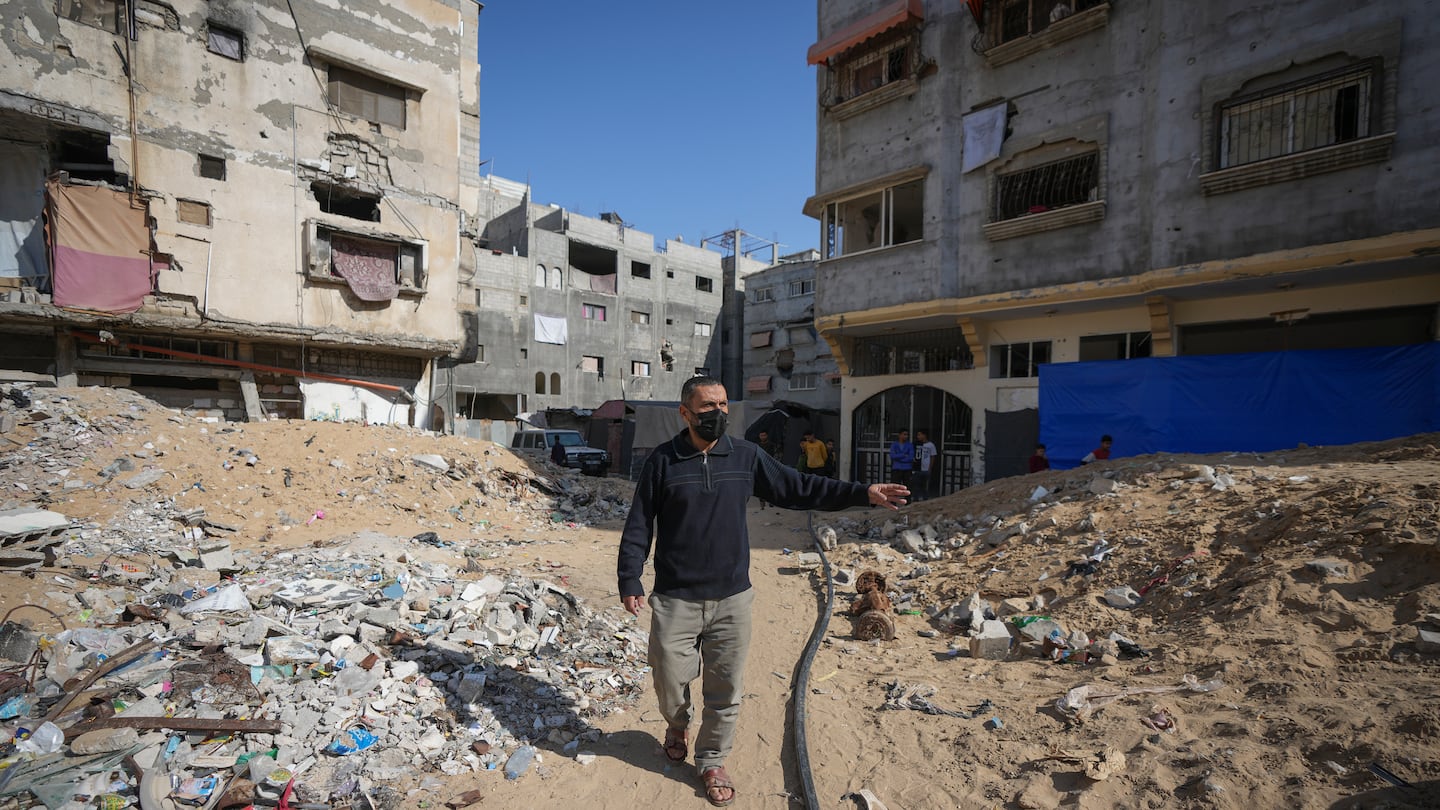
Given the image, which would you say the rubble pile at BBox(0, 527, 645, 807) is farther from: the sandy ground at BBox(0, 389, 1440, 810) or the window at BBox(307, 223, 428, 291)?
the window at BBox(307, 223, 428, 291)

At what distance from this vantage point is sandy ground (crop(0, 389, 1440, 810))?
308 cm

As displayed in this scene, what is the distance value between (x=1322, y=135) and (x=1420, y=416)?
15.0ft

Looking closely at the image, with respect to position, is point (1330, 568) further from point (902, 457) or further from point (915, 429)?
point (915, 429)

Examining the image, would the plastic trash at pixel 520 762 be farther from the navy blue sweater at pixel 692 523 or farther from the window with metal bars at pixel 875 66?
the window with metal bars at pixel 875 66

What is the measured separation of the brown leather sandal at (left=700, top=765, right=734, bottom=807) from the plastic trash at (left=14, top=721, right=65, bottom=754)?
10.4 ft

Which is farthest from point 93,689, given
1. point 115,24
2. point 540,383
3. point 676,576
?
point 540,383

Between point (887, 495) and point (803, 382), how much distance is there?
117ft

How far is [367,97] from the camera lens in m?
18.7

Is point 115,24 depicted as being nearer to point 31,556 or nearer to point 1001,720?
point 31,556

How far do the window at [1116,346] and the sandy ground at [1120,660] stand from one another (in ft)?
14.5

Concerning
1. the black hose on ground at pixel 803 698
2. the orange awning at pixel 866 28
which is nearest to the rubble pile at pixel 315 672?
the black hose on ground at pixel 803 698

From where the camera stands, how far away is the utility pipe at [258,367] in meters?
15.0

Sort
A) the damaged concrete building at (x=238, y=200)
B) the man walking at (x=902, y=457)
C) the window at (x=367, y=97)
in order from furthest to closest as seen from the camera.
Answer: the window at (x=367, y=97) → the damaged concrete building at (x=238, y=200) → the man walking at (x=902, y=457)

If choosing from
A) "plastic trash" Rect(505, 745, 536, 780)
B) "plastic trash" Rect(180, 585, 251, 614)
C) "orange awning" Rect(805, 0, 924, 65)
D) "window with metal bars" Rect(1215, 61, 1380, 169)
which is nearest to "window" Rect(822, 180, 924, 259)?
"orange awning" Rect(805, 0, 924, 65)
